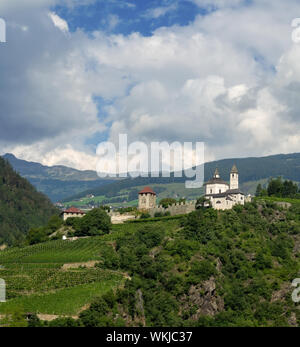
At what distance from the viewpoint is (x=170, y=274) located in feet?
264

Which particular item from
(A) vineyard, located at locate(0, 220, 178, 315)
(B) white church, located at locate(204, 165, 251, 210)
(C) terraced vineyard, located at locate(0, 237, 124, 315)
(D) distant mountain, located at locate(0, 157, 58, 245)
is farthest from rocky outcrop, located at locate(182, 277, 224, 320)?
(D) distant mountain, located at locate(0, 157, 58, 245)

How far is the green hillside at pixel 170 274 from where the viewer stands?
6769cm

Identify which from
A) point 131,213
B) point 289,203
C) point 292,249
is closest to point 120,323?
point 292,249

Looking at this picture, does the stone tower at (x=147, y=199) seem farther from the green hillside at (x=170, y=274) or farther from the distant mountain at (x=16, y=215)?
the distant mountain at (x=16, y=215)

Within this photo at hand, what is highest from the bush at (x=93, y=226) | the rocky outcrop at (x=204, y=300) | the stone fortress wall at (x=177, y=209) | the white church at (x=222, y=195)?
the white church at (x=222, y=195)

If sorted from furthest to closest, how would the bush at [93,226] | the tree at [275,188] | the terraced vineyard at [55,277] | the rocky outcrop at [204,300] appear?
1. the tree at [275,188]
2. the bush at [93,226]
3. the rocky outcrop at [204,300]
4. the terraced vineyard at [55,277]

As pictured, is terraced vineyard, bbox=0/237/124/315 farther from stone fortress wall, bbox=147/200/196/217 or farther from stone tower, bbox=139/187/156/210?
stone tower, bbox=139/187/156/210

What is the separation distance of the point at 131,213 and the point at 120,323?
49.2 meters

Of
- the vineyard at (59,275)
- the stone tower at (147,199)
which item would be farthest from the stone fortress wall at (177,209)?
the vineyard at (59,275)

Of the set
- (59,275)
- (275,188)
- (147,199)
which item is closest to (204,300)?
(59,275)

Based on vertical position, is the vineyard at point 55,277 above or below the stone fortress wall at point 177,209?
below

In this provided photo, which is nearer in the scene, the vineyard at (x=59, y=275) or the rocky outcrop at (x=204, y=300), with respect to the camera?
the vineyard at (x=59, y=275)

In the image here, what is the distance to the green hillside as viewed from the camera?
6769cm
